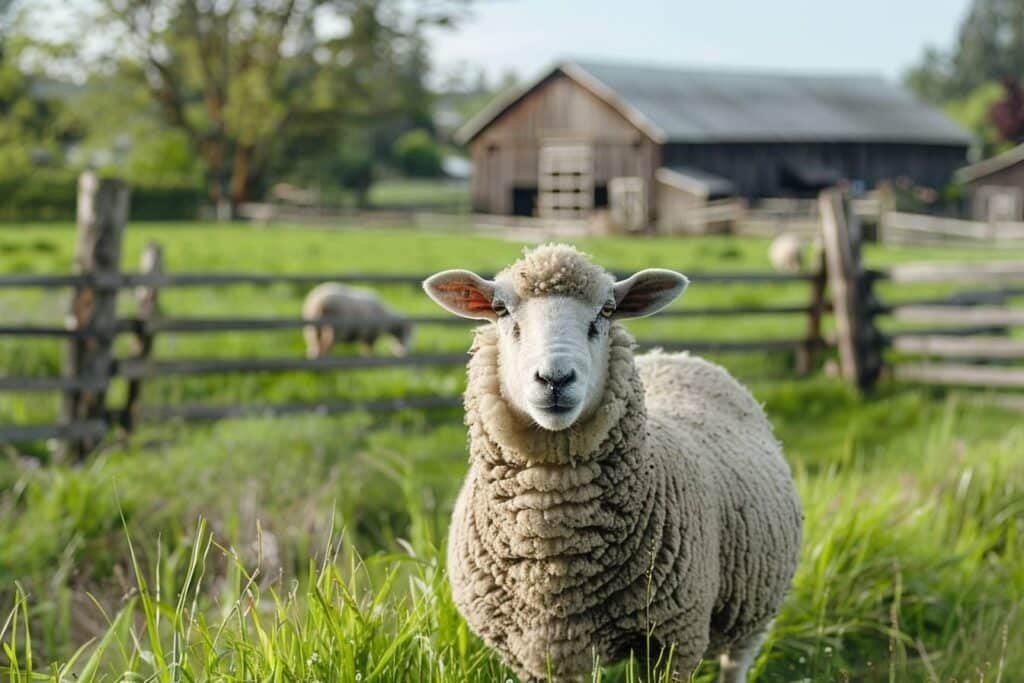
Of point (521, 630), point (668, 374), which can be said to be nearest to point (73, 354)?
point (668, 374)

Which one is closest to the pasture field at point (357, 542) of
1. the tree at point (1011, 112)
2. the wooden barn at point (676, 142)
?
the wooden barn at point (676, 142)

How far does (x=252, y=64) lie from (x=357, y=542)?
1399 inches

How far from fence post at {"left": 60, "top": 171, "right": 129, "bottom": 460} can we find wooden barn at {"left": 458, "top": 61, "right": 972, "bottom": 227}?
985 inches

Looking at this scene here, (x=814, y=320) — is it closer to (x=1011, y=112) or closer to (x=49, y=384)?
(x=49, y=384)

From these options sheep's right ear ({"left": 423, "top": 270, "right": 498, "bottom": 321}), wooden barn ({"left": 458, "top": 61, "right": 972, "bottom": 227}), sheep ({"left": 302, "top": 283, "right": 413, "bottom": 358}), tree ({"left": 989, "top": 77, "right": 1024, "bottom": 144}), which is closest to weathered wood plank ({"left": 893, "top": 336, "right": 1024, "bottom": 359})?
sheep ({"left": 302, "top": 283, "right": 413, "bottom": 358})

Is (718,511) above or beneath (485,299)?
beneath

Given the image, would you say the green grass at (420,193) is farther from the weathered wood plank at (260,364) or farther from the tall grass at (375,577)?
the tall grass at (375,577)

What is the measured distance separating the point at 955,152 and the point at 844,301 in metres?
30.6

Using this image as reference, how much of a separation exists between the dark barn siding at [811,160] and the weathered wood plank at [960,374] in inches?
918

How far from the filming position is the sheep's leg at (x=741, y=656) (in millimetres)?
3504

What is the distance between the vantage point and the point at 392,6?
37781 mm

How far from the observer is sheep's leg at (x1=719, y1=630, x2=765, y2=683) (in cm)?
350

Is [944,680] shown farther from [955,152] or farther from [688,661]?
[955,152]

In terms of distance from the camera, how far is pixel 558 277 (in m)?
2.79
